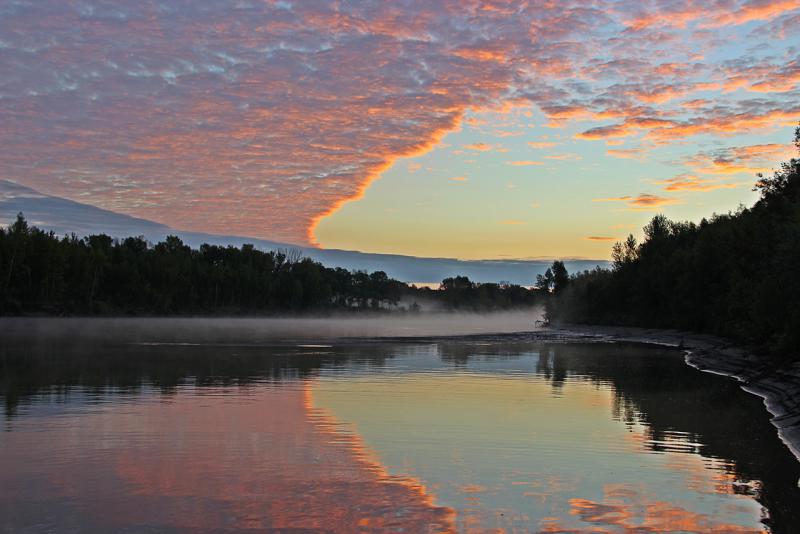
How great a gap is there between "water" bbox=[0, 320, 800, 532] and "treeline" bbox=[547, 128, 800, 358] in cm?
1119

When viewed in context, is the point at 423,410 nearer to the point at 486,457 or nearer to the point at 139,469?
the point at 486,457

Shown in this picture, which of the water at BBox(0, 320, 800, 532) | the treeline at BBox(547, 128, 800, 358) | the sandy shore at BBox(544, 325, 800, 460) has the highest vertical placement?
the treeline at BBox(547, 128, 800, 358)

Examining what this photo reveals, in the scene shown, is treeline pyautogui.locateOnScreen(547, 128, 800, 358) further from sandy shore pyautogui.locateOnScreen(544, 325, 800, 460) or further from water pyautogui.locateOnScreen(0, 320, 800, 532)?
water pyautogui.locateOnScreen(0, 320, 800, 532)

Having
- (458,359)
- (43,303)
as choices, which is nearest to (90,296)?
(43,303)

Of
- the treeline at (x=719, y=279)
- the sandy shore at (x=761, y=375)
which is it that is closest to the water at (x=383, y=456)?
the sandy shore at (x=761, y=375)

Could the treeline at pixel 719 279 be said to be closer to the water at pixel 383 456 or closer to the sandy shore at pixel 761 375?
the sandy shore at pixel 761 375

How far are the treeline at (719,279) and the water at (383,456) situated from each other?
1119cm

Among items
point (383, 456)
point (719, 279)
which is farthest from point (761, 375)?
point (719, 279)

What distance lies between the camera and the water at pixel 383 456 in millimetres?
15766

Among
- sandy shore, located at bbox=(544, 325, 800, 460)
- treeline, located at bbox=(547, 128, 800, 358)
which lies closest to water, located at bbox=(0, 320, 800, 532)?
sandy shore, located at bbox=(544, 325, 800, 460)

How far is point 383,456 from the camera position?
2175 centimetres

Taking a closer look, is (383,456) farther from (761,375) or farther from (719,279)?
(719,279)

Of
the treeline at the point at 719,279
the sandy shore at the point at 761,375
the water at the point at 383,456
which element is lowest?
the water at the point at 383,456

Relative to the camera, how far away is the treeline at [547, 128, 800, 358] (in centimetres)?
5012
